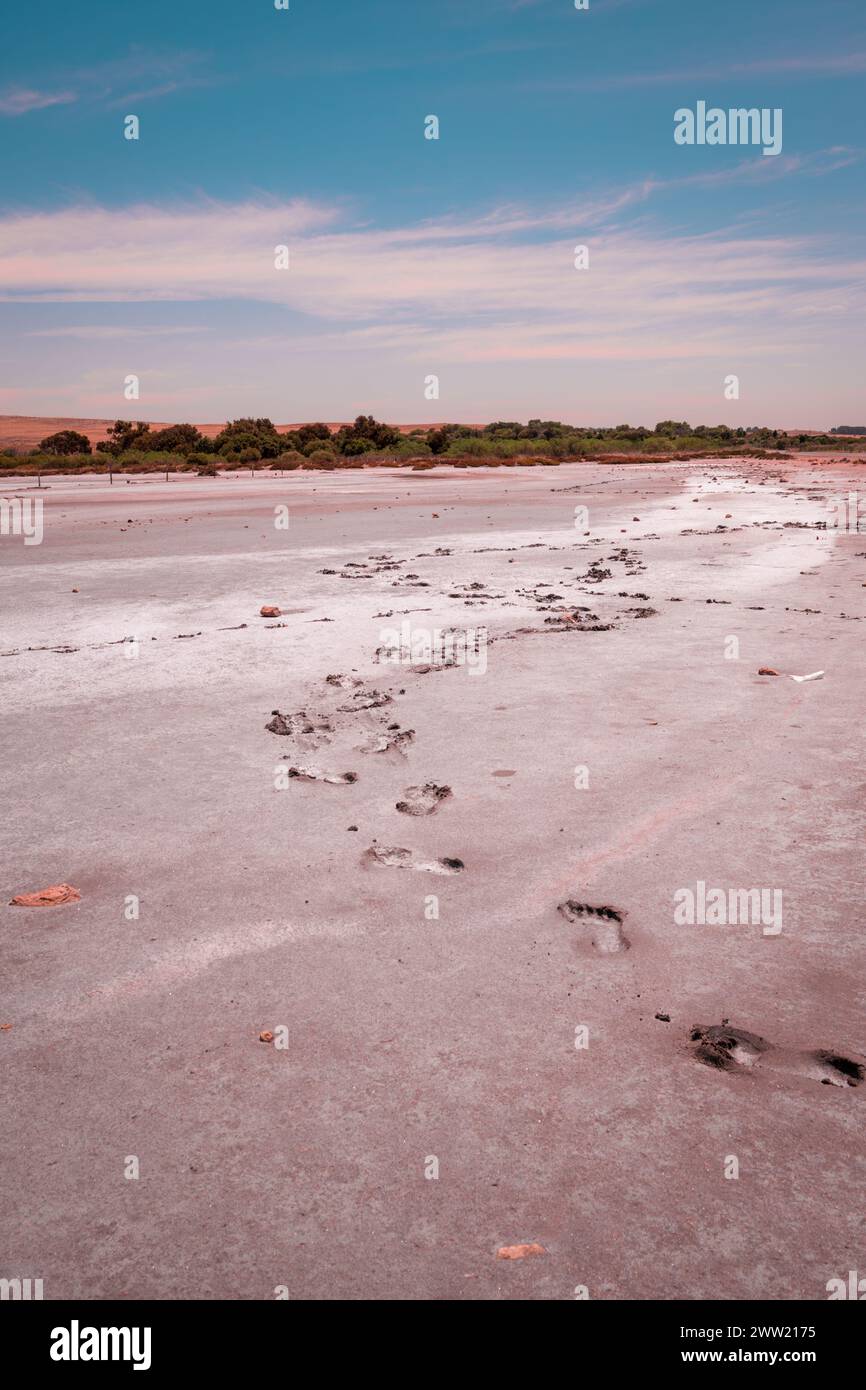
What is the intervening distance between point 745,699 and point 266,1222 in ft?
15.6

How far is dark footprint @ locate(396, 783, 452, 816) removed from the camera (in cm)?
430

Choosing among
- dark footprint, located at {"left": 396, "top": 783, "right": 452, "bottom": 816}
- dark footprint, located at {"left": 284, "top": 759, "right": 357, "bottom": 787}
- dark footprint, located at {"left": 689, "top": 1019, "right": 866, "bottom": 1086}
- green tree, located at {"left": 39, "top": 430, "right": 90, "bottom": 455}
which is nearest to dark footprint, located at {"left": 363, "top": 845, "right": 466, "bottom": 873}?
dark footprint, located at {"left": 396, "top": 783, "right": 452, "bottom": 816}

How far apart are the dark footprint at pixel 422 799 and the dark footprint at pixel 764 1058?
72.7 inches

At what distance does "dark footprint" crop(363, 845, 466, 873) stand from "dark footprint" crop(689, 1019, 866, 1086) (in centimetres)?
128

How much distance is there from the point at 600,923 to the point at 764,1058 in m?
0.84

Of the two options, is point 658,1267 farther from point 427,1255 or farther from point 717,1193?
point 427,1255

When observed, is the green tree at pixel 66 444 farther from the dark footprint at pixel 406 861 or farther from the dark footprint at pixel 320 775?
the dark footprint at pixel 406 861

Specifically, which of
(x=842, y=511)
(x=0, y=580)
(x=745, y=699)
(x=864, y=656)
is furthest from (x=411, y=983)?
(x=842, y=511)

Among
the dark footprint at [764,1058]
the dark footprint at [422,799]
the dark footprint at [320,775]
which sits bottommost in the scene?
the dark footprint at [764,1058]

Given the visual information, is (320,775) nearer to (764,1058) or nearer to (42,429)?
(764,1058)

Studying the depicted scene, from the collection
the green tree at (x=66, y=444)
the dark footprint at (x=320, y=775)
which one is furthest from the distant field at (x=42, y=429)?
the dark footprint at (x=320, y=775)

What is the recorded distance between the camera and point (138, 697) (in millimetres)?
6184

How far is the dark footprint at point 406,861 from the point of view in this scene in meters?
3.74

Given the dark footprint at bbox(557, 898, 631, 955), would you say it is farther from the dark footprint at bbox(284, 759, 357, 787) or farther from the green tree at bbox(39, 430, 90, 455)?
the green tree at bbox(39, 430, 90, 455)
